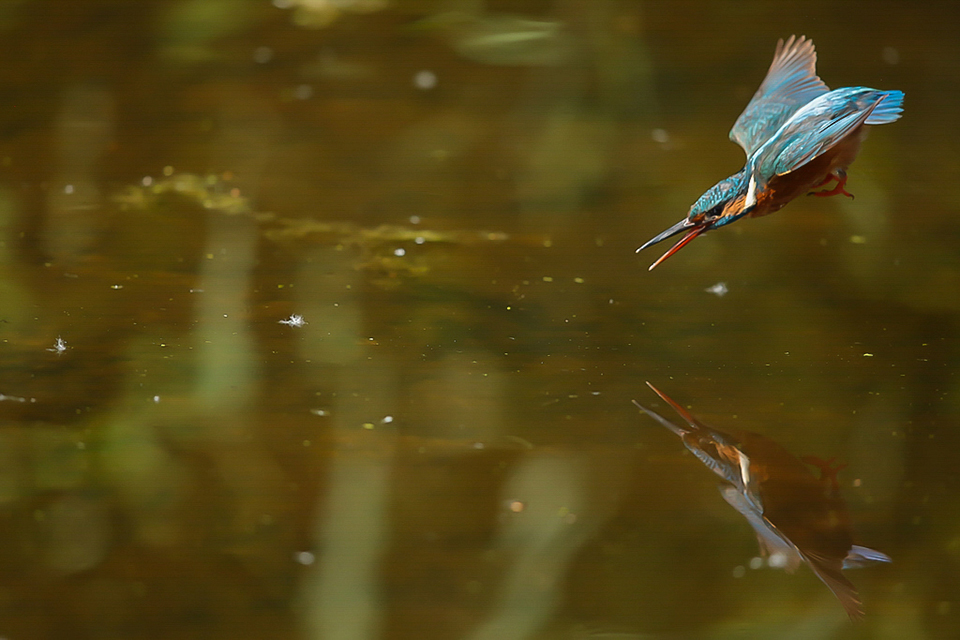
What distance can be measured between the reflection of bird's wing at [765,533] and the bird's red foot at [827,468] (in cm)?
7

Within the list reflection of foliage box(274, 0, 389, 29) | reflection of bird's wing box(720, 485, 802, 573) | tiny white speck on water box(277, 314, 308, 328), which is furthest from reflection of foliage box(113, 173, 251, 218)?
reflection of bird's wing box(720, 485, 802, 573)

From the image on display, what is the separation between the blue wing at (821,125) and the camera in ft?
2.29

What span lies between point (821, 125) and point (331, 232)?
552mm

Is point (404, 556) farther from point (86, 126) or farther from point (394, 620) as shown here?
point (86, 126)

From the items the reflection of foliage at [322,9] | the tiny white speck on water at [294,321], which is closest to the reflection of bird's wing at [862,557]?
the tiny white speck on water at [294,321]

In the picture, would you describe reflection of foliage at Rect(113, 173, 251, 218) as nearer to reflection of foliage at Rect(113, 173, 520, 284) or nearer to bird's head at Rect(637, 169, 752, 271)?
reflection of foliage at Rect(113, 173, 520, 284)

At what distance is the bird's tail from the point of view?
714 millimetres

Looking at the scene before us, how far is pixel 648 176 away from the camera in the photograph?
112cm

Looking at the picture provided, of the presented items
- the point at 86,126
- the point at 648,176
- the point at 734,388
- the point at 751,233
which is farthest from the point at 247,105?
the point at 734,388

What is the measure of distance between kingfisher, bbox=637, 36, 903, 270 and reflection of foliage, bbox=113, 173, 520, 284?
0.96ft

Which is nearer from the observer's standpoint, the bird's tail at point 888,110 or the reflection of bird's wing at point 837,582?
the reflection of bird's wing at point 837,582

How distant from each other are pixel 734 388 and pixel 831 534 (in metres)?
0.18

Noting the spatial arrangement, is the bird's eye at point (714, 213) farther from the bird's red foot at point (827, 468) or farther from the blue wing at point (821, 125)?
the bird's red foot at point (827, 468)

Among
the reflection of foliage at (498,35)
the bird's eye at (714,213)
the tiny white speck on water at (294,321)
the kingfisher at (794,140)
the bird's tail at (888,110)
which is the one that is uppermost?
the bird's tail at (888,110)
